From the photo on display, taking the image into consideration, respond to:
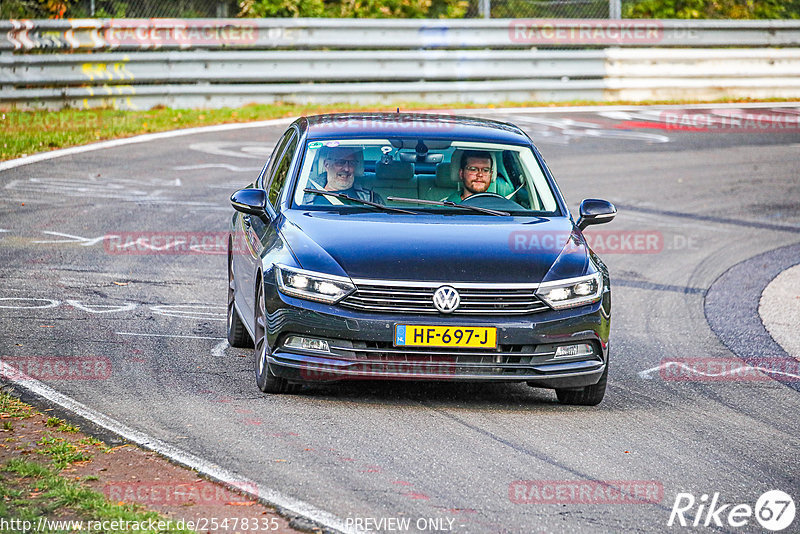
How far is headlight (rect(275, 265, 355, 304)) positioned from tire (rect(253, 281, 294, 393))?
265 millimetres

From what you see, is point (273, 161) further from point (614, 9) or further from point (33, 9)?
point (614, 9)

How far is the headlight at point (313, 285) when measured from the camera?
7.03 metres

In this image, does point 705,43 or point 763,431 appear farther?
point 705,43

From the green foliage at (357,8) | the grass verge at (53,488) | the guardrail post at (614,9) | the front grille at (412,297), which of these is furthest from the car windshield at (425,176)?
the guardrail post at (614,9)

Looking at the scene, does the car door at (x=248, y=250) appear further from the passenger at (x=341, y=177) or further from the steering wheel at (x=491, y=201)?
the steering wheel at (x=491, y=201)

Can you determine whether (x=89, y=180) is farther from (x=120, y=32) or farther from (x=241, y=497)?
(x=241, y=497)

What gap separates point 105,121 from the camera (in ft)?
68.0

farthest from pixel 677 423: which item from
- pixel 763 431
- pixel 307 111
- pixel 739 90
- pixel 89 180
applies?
pixel 739 90

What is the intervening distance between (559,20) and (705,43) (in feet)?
10.8

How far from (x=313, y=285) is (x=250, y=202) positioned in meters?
1.23

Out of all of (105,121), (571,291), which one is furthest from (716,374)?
(105,121)

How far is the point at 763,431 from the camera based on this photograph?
7.13m

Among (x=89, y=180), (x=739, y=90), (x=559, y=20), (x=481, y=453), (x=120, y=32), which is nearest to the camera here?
(x=481, y=453)

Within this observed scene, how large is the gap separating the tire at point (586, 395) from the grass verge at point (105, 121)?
1171cm
